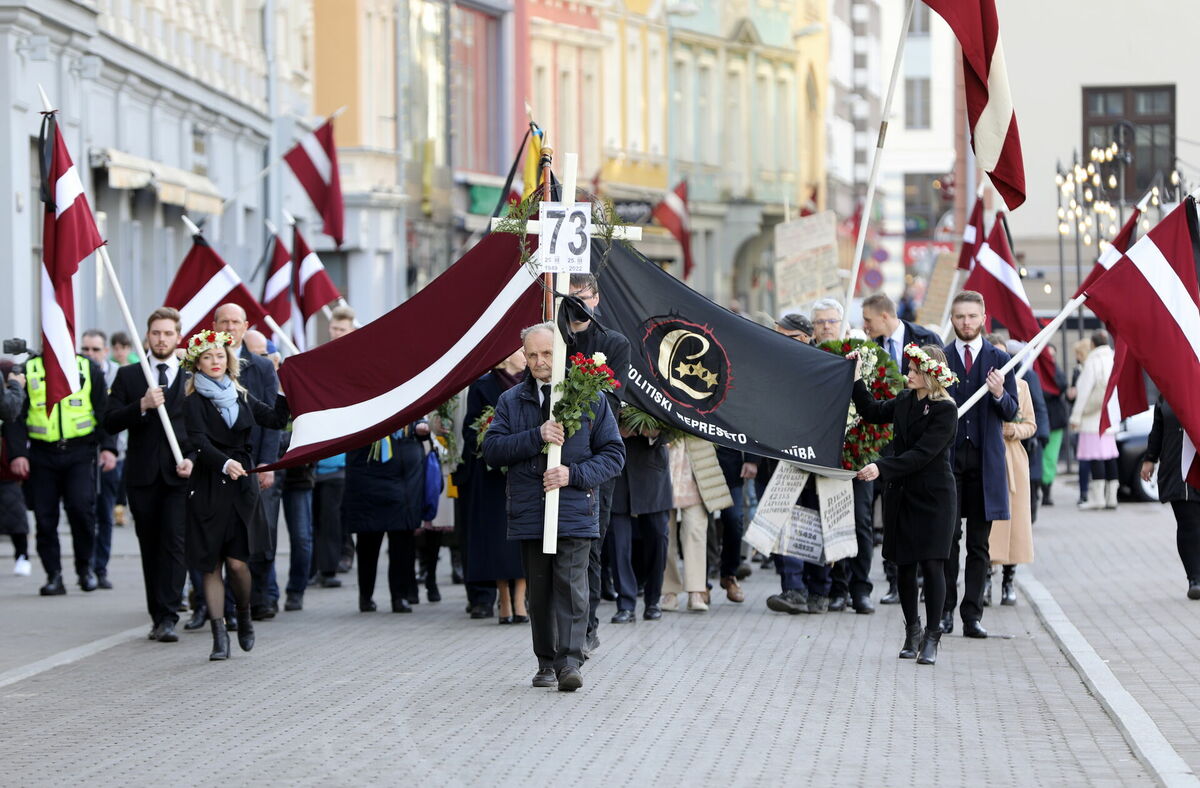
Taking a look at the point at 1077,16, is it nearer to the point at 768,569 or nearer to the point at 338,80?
the point at 338,80

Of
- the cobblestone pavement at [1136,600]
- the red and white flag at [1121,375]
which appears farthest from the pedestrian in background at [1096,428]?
the red and white flag at [1121,375]

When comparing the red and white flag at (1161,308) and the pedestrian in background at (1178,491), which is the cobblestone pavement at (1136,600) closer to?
the pedestrian in background at (1178,491)

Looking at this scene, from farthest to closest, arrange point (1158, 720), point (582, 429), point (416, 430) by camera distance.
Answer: point (416, 430) < point (582, 429) < point (1158, 720)

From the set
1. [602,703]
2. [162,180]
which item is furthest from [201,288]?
[162,180]

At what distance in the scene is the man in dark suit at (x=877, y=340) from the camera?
14.9 metres

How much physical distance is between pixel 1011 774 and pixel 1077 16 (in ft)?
113

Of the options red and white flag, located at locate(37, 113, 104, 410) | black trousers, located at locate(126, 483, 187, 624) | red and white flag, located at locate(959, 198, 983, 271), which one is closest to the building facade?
red and white flag, located at locate(37, 113, 104, 410)

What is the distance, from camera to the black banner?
45.0 feet

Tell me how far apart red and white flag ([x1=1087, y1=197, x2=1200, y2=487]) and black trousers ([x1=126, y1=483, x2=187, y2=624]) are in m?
5.64

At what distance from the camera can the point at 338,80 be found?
42.1 meters

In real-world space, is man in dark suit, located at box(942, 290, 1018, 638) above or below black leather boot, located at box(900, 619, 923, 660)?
above

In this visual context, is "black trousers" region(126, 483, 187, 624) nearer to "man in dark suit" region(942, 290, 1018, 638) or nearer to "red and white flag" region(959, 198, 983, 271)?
"man in dark suit" region(942, 290, 1018, 638)

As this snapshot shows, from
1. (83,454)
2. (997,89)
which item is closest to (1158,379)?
(997,89)

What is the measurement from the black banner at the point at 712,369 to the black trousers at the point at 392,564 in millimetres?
2740
